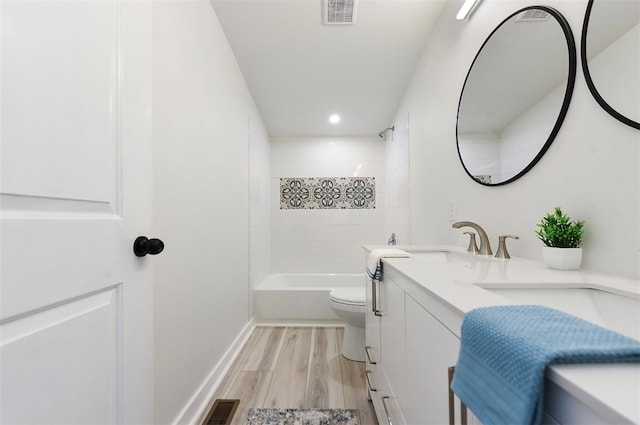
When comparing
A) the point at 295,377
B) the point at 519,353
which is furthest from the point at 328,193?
the point at 519,353

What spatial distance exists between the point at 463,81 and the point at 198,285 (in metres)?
1.83

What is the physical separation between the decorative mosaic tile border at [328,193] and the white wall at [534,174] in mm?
1740

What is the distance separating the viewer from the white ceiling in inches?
67.2

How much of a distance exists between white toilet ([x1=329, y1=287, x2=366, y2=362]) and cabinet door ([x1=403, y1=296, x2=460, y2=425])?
1.18 metres

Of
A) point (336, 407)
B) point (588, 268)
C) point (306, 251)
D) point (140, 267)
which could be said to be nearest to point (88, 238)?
point (140, 267)

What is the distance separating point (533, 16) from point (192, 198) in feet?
5.42

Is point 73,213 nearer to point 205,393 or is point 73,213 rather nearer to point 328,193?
point 205,393

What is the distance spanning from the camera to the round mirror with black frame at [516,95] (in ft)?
2.94

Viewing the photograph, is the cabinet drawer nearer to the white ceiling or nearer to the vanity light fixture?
the vanity light fixture

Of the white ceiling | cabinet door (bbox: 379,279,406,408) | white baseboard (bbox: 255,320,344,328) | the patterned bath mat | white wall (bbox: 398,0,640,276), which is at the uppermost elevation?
the white ceiling

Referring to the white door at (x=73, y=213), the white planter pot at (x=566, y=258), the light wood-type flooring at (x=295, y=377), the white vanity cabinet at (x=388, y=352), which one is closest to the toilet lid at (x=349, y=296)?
the light wood-type flooring at (x=295, y=377)

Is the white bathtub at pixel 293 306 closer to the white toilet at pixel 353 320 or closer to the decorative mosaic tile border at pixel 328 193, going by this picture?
the white toilet at pixel 353 320

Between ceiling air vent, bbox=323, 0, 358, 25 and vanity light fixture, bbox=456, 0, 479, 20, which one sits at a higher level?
ceiling air vent, bbox=323, 0, 358, 25

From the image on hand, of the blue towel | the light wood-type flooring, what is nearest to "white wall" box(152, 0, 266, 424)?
the light wood-type flooring
